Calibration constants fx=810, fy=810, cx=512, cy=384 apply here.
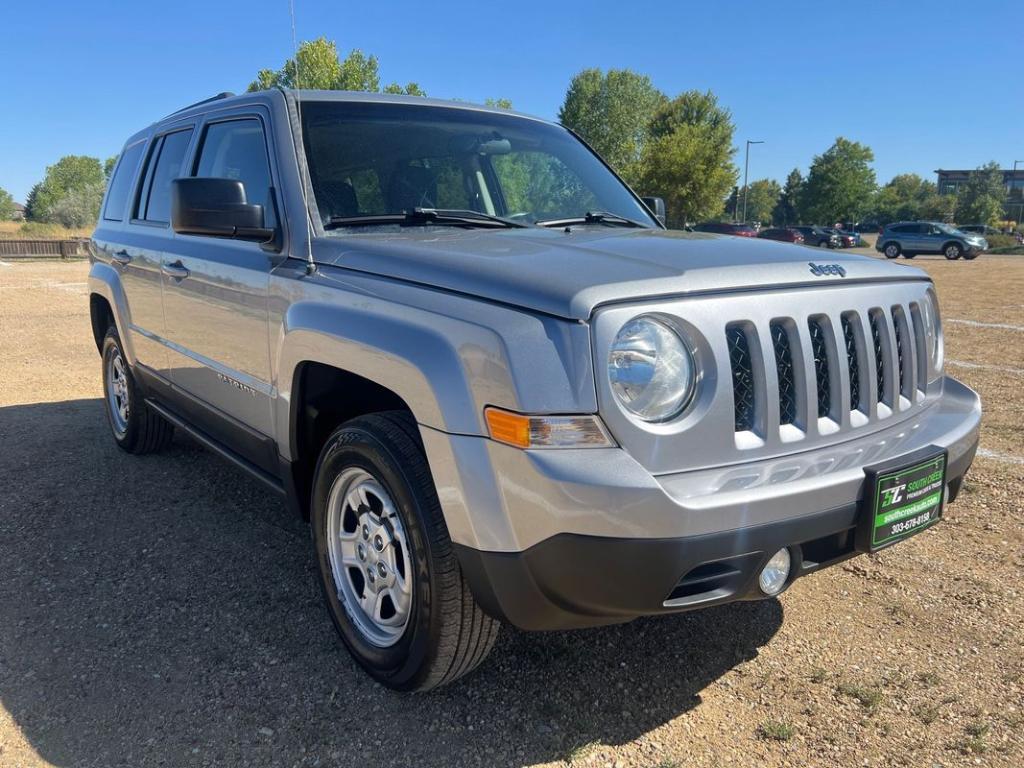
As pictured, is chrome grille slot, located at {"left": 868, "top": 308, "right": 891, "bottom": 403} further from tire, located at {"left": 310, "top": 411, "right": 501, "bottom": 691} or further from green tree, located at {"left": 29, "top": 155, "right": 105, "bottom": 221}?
green tree, located at {"left": 29, "top": 155, "right": 105, "bottom": 221}

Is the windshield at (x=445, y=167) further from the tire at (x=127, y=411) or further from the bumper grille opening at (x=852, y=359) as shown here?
the tire at (x=127, y=411)

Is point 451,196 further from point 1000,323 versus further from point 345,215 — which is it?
point 1000,323

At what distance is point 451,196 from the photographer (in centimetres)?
325

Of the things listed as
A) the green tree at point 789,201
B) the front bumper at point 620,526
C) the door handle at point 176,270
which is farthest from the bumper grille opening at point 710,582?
the green tree at point 789,201

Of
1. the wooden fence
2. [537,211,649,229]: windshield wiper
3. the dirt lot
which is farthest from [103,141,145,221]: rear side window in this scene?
the wooden fence

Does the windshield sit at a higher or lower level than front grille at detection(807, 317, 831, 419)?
higher

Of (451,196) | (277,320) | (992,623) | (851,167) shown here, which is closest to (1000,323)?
(992,623)

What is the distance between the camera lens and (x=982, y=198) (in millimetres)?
73438

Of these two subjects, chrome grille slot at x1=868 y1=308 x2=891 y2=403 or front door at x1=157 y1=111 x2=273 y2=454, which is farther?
front door at x1=157 y1=111 x2=273 y2=454

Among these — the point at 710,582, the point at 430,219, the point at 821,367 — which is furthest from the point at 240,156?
the point at 710,582

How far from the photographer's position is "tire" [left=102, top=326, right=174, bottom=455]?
4926 mm

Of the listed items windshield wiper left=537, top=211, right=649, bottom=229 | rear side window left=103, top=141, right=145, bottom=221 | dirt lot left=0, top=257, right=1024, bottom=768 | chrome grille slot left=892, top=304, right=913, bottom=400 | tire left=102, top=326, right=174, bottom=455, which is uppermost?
rear side window left=103, top=141, right=145, bottom=221

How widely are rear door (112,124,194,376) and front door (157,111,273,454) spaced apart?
208 millimetres

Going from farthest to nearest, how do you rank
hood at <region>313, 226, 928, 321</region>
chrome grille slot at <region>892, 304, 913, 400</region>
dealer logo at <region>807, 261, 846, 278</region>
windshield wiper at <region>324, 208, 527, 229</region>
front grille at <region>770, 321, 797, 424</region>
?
windshield wiper at <region>324, 208, 527, 229</region> → chrome grille slot at <region>892, 304, 913, 400</region> → dealer logo at <region>807, 261, 846, 278</region> → front grille at <region>770, 321, 797, 424</region> → hood at <region>313, 226, 928, 321</region>
